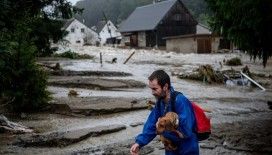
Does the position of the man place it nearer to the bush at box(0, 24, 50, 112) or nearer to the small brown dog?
the small brown dog

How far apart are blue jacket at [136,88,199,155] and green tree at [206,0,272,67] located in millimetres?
5659

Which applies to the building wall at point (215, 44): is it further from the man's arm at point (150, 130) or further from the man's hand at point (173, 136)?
the man's hand at point (173, 136)

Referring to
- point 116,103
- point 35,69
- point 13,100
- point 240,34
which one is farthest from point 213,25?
point 13,100

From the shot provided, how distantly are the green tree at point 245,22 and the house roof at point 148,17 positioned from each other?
52.1m

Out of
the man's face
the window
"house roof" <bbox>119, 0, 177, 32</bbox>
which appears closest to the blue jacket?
the man's face

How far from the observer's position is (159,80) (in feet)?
14.2

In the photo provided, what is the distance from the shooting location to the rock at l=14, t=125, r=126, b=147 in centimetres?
858

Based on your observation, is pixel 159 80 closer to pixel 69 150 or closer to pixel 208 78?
pixel 69 150

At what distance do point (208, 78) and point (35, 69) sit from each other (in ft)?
37.6

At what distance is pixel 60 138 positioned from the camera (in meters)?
8.79

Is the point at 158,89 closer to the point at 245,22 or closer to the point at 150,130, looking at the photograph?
the point at 150,130

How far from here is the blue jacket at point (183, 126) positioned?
13.8 ft

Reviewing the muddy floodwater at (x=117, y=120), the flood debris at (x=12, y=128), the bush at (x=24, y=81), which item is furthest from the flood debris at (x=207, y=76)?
the flood debris at (x=12, y=128)

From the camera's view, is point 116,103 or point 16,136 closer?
point 16,136
